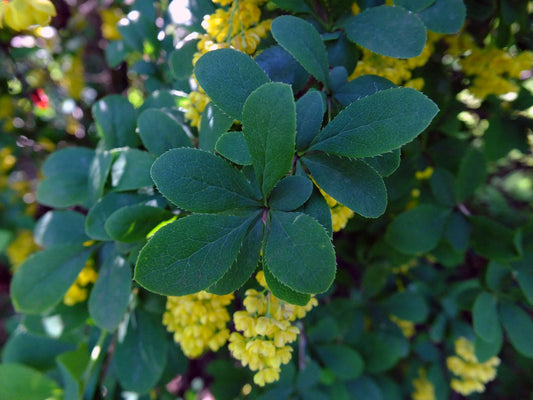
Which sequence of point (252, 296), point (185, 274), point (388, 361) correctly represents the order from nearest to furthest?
1. point (185, 274)
2. point (252, 296)
3. point (388, 361)

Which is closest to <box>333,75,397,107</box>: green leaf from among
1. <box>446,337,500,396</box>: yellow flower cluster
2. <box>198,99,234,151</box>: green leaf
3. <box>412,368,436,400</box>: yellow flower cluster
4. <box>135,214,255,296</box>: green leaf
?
<box>198,99,234,151</box>: green leaf

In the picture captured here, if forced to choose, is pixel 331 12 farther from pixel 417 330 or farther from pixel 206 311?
pixel 417 330

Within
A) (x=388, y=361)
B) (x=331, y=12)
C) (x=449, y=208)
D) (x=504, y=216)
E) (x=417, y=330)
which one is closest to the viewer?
(x=331, y=12)

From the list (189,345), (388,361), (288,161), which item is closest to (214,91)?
(288,161)

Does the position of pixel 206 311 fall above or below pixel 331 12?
below

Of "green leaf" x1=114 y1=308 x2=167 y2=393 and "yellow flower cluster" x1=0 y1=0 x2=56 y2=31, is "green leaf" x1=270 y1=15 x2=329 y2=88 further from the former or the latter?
"green leaf" x1=114 y1=308 x2=167 y2=393

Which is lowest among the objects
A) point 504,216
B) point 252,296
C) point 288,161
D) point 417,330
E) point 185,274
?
point 417,330

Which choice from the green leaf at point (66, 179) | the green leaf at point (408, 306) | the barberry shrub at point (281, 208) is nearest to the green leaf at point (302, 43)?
the barberry shrub at point (281, 208)

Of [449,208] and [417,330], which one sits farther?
[417,330]
